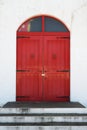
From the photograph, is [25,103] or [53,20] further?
[53,20]

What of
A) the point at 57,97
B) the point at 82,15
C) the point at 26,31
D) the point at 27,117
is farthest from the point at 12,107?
the point at 82,15

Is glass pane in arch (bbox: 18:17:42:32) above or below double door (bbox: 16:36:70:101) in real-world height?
above

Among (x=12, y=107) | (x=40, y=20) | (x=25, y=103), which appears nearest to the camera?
(x=12, y=107)

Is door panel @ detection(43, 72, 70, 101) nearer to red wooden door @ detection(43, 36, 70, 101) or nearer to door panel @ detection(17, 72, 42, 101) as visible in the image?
red wooden door @ detection(43, 36, 70, 101)

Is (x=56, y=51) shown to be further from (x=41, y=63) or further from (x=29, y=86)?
(x=29, y=86)

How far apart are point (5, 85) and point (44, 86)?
115 cm

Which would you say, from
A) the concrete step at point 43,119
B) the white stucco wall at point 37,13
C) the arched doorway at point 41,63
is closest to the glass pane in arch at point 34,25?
the arched doorway at point 41,63

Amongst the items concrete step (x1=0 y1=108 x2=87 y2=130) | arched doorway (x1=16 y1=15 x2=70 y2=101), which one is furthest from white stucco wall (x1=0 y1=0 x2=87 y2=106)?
concrete step (x1=0 y1=108 x2=87 y2=130)

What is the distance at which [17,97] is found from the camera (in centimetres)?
891

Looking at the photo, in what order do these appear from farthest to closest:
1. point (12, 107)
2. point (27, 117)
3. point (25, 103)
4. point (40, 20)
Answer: point (40, 20)
point (25, 103)
point (12, 107)
point (27, 117)

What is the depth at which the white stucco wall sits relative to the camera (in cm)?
882

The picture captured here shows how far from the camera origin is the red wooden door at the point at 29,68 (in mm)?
8914

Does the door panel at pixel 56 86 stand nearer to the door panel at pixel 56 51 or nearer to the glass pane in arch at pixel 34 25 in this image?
the door panel at pixel 56 51

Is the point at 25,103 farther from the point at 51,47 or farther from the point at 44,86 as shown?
the point at 51,47
